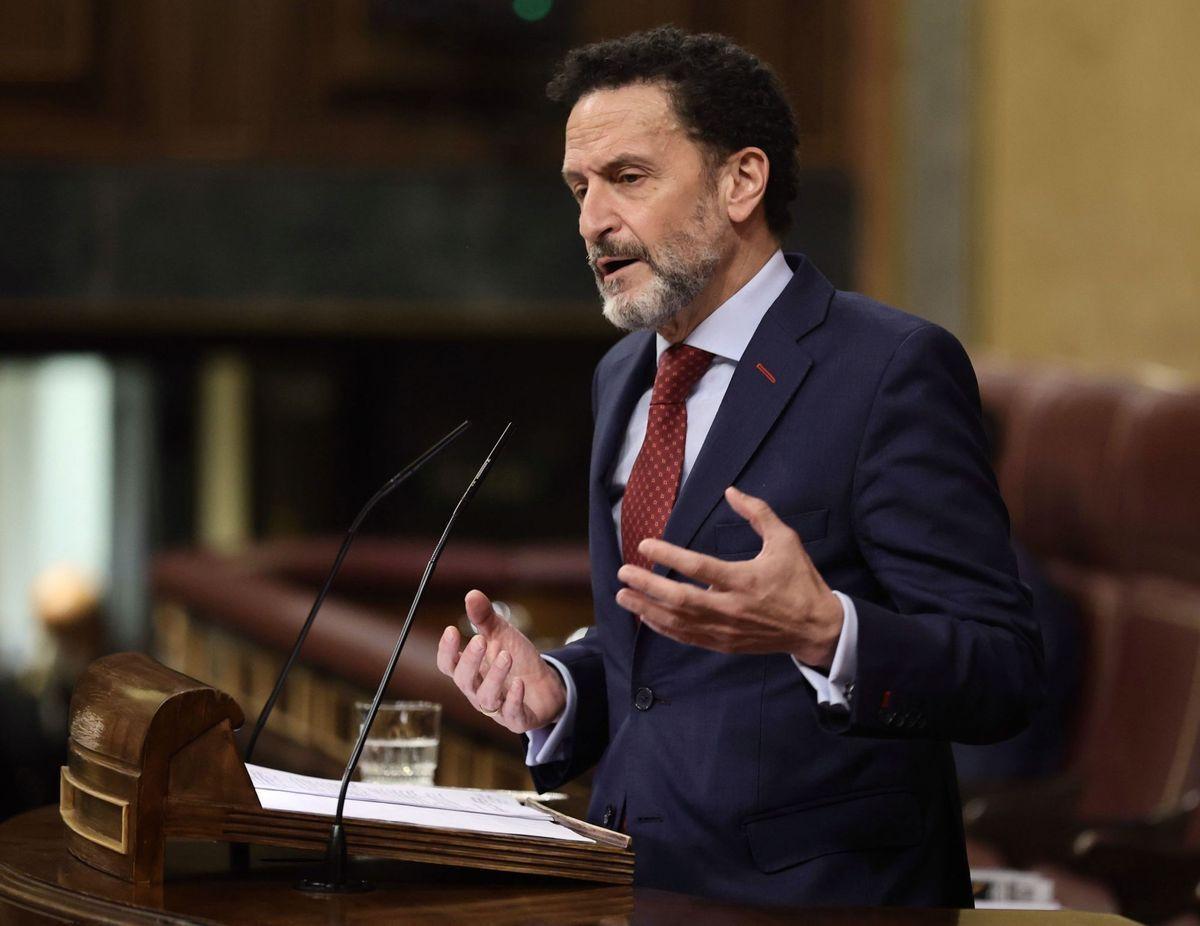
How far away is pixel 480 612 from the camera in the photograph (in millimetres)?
1595

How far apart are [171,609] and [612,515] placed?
127 inches

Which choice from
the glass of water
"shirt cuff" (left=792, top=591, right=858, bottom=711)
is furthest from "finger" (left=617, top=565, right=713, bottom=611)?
the glass of water

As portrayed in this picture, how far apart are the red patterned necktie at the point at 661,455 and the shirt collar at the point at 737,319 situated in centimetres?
2

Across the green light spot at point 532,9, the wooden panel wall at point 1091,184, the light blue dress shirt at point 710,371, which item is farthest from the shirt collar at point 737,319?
the green light spot at point 532,9

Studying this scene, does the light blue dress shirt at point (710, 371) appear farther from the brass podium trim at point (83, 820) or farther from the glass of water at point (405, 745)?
the brass podium trim at point (83, 820)

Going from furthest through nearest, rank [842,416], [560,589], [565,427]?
[565,427] < [560,589] < [842,416]

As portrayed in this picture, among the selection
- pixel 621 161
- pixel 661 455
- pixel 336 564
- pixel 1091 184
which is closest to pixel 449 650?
pixel 336 564

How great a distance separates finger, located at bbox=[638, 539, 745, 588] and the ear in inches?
20.0

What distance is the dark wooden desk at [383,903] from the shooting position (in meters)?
1.33

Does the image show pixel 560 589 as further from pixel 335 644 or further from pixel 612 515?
pixel 612 515

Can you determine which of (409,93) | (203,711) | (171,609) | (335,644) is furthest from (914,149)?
(203,711)

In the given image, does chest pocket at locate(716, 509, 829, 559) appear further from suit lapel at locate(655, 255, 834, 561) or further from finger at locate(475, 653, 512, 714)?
finger at locate(475, 653, 512, 714)

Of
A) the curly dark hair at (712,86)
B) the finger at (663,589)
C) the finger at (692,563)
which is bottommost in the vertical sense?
→ the finger at (663,589)

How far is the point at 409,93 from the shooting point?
6.40 metres
